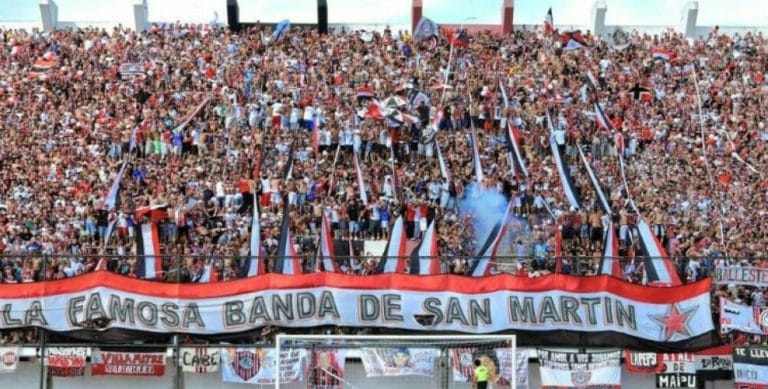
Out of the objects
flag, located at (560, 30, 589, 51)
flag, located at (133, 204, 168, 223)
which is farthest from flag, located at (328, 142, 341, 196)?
flag, located at (560, 30, 589, 51)

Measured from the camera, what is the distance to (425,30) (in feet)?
154

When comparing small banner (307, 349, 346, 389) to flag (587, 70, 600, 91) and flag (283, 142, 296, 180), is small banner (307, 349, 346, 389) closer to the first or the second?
flag (283, 142, 296, 180)

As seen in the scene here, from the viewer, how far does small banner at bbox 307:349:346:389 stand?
22781 mm

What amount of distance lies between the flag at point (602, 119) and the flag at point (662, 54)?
20.4 feet

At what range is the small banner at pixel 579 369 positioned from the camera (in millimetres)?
23719

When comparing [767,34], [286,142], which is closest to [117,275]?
→ [286,142]

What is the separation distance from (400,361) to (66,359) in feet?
22.8

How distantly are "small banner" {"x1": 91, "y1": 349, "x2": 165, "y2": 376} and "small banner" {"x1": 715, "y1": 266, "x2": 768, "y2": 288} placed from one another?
12.1m

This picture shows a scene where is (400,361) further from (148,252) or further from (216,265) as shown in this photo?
(148,252)

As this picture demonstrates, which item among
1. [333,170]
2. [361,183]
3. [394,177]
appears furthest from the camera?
[333,170]

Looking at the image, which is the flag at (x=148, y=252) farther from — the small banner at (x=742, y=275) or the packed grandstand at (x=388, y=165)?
the small banner at (x=742, y=275)

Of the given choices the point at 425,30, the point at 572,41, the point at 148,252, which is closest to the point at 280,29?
the point at 425,30

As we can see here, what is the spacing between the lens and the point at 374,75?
43.6 m

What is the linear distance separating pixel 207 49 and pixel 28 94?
7.26m
